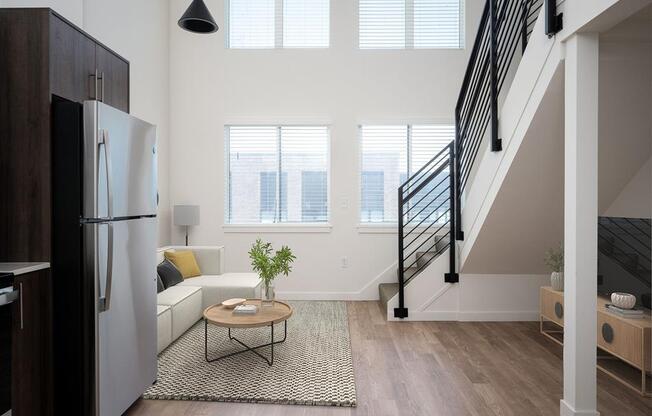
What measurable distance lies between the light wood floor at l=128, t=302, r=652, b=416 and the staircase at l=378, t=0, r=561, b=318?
68 cm

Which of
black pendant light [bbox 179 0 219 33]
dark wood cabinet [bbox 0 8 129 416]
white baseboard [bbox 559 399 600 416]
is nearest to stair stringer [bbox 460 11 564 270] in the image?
white baseboard [bbox 559 399 600 416]

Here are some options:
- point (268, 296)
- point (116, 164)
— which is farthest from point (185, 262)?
point (116, 164)

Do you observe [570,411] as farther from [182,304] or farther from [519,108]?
[182,304]

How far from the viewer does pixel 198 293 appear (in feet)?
14.1

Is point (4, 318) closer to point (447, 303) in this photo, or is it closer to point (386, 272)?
point (447, 303)

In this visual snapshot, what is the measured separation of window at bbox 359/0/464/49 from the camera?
218 inches

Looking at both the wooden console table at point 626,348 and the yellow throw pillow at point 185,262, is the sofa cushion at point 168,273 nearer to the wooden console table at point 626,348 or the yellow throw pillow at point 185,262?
the yellow throw pillow at point 185,262

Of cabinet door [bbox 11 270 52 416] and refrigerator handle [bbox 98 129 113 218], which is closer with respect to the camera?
cabinet door [bbox 11 270 52 416]

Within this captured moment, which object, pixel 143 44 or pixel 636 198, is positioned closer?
pixel 636 198

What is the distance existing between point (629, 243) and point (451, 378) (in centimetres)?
180

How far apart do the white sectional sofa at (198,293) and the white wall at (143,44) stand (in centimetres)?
84

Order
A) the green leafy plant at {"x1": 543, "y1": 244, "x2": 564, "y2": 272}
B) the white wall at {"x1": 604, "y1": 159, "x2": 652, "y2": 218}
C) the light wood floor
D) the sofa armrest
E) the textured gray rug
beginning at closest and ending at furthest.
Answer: the light wood floor → the textured gray rug → the white wall at {"x1": 604, "y1": 159, "x2": 652, "y2": 218} → the green leafy plant at {"x1": 543, "y1": 244, "x2": 564, "y2": 272} → the sofa armrest

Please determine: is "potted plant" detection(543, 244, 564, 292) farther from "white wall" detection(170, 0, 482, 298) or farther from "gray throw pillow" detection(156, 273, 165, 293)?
"gray throw pillow" detection(156, 273, 165, 293)

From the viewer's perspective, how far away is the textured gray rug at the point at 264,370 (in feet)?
8.91
